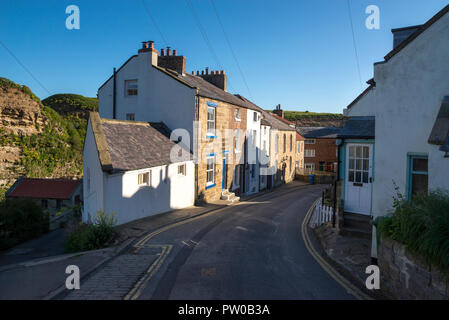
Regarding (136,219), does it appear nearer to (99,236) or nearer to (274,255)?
(99,236)

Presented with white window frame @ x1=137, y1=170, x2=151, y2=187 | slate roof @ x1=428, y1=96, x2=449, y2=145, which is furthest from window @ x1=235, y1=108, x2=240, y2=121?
slate roof @ x1=428, y1=96, x2=449, y2=145

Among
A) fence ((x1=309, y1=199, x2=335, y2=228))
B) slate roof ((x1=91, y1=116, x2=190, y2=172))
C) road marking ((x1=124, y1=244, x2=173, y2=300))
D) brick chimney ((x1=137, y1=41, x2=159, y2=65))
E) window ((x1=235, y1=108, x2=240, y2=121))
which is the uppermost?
brick chimney ((x1=137, y1=41, x2=159, y2=65))

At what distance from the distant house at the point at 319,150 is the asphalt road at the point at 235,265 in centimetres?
3696

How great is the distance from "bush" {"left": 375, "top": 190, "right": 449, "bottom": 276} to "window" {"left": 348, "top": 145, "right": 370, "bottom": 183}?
4.41 m

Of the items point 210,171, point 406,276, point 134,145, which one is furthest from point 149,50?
point 406,276

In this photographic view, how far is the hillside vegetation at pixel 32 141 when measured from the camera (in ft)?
93.5

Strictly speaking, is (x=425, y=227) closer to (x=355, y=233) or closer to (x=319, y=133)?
(x=355, y=233)

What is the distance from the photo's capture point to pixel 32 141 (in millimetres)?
30906

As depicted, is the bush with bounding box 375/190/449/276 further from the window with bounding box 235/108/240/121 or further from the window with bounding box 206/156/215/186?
the window with bounding box 235/108/240/121

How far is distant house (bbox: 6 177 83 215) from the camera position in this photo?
22.1 metres

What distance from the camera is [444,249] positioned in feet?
16.2

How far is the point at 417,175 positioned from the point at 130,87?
59.9ft

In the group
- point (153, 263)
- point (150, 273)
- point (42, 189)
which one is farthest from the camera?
point (42, 189)

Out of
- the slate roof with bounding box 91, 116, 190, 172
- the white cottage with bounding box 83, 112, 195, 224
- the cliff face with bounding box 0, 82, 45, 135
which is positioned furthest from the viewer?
the cliff face with bounding box 0, 82, 45, 135
